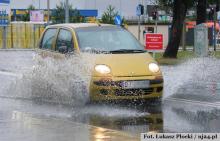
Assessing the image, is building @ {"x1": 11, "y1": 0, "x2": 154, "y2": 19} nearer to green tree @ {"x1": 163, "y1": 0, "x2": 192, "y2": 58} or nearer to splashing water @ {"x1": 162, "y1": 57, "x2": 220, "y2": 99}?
green tree @ {"x1": 163, "y1": 0, "x2": 192, "y2": 58}

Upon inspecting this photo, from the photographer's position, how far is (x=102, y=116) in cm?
1027

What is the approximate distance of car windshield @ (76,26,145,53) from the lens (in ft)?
39.4

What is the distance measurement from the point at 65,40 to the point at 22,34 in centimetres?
3393

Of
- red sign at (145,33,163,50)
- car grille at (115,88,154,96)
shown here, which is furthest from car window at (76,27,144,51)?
red sign at (145,33,163,50)

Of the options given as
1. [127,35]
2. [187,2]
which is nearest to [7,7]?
[187,2]

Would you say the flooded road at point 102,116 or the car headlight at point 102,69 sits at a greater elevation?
the car headlight at point 102,69

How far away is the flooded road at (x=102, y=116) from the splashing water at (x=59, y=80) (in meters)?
0.05

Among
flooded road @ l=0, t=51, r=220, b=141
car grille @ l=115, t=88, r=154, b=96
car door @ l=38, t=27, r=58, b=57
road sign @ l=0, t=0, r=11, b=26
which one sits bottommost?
flooded road @ l=0, t=51, r=220, b=141

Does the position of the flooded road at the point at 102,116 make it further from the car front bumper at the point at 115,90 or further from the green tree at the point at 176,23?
the green tree at the point at 176,23

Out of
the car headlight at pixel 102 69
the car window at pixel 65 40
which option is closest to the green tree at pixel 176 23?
the car window at pixel 65 40

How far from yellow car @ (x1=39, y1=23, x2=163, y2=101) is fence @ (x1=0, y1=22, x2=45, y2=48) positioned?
3287 centimetres

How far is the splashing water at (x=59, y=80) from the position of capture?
11336 millimetres

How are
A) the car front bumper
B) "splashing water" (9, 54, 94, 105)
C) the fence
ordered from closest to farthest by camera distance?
the car front bumper < "splashing water" (9, 54, 94, 105) < the fence

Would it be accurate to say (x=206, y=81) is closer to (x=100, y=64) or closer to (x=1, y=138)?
(x=100, y=64)
